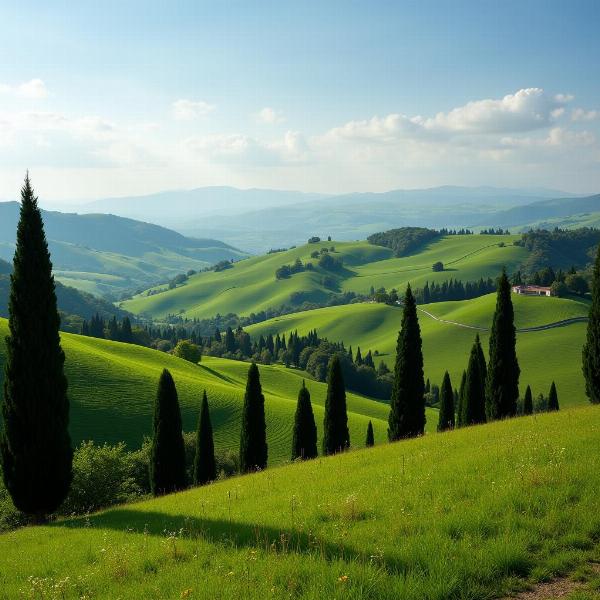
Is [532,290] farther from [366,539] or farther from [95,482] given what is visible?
[366,539]

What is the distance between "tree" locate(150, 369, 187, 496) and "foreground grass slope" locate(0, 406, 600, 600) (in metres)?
22.3

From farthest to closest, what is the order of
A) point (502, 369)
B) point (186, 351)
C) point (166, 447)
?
1. point (186, 351)
2. point (502, 369)
3. point (166, 447)

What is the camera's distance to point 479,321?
174750 mm

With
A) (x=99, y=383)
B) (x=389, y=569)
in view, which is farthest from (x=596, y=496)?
(x=99, y=383)

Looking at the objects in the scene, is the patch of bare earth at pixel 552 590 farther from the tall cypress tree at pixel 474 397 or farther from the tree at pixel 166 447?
the tall cypress tree at pixel 474 397

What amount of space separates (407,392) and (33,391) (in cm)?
2883

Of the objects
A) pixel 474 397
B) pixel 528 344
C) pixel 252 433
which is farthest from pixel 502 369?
pixel 528 344

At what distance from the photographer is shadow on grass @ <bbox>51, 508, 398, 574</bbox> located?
962 centimetres

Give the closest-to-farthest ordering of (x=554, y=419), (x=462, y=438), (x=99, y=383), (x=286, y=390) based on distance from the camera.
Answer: (x=462, y=438) < (x=554, y=419) < (x=99, y=383) < (x=286, y=390)

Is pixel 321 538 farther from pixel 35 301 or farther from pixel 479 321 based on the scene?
pixel 479 321

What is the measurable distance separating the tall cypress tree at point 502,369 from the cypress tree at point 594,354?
828cm

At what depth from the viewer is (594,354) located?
36344 mm

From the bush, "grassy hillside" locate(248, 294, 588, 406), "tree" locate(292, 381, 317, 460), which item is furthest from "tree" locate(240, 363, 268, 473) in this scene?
"grassy hillside" locate(248, 294, 588, 406)

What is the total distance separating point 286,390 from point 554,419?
308ft
